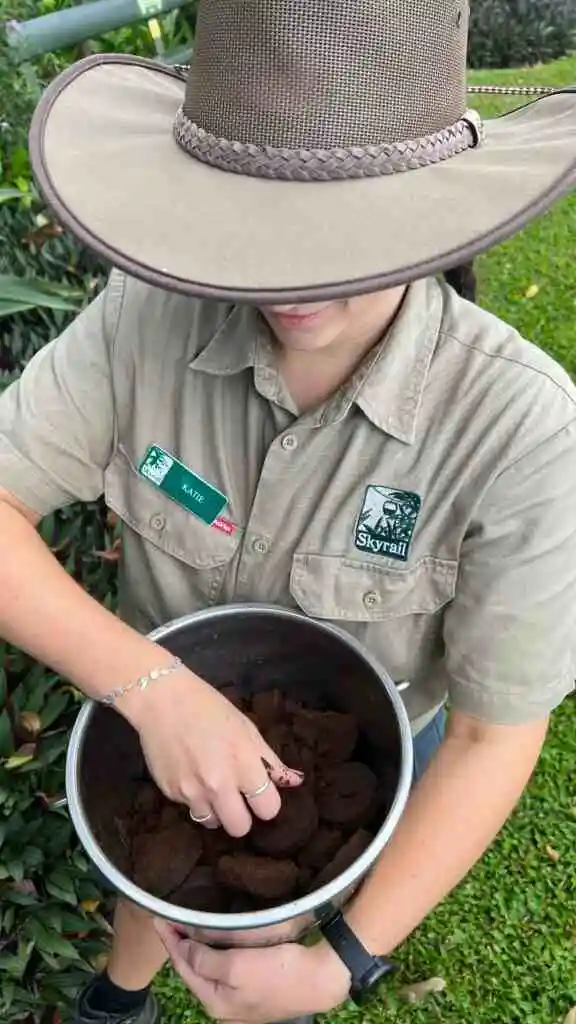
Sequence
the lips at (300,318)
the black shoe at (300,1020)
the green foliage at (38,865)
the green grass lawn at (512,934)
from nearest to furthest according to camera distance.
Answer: the lips at (300,318), the black shoe at (300,1020), the green foliage at (38,865), the green grass lawn at (512,934)

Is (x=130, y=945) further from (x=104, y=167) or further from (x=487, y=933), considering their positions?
(x=104, y=167)

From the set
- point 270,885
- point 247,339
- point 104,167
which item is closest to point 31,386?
point 247,339

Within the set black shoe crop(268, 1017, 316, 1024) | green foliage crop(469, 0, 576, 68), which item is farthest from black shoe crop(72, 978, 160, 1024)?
green foliage crop(469, 0, 576, 68)

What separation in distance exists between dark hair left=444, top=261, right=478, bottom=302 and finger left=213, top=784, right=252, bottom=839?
77 cm

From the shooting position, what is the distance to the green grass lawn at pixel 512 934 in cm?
197

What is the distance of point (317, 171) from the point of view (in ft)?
2.85

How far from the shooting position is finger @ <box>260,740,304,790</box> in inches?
46.0

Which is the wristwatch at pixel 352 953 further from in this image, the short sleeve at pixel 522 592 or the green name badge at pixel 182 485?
the green name badge at pixel 182 485

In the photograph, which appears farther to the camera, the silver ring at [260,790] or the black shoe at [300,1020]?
the black shoe at [300,1020]

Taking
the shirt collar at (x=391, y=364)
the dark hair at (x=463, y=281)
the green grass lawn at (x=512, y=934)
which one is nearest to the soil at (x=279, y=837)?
the shirt collar at (x=391, y=364)

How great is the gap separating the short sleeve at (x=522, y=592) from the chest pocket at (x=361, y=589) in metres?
0.08

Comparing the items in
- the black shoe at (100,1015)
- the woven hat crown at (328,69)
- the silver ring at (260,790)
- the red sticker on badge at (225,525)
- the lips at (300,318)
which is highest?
the woven hat crown at (328,69)

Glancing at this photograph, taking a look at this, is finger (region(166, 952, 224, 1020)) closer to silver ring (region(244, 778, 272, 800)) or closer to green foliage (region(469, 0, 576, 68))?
silver ring (region(244, 778, 272, 800))

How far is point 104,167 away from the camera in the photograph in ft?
3.25
